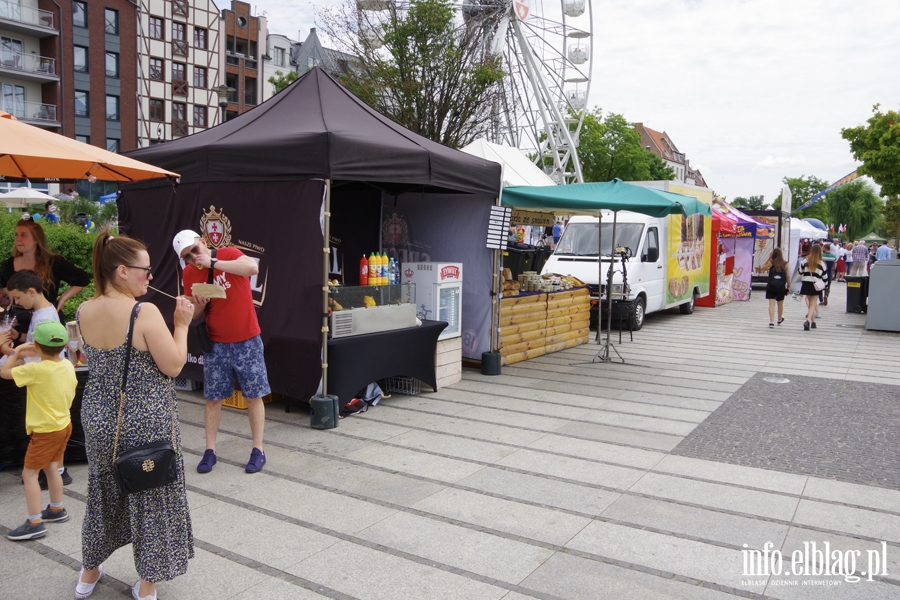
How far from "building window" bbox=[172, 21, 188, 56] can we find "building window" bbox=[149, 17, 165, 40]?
889 millimetres

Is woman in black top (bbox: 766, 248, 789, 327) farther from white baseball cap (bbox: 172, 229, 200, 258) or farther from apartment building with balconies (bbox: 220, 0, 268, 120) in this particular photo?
apartment building with balconies (bbox: 220, 0, 268, 120)

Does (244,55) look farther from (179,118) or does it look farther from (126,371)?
(126,371)

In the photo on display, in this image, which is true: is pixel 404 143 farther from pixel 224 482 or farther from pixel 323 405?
pixel 224 482

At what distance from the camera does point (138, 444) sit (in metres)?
3.04

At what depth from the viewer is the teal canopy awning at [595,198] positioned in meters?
8.30

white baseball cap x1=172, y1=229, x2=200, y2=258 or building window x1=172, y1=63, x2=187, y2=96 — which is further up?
building window x1=172, y1=63, x2=187, y2=96

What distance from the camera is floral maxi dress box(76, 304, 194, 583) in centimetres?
305

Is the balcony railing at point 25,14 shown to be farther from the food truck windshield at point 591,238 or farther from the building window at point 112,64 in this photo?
the food truck windshield at point 591,238

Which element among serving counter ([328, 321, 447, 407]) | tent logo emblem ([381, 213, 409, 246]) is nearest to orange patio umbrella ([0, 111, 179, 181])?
serving counter ([328, 321, 447, 407])

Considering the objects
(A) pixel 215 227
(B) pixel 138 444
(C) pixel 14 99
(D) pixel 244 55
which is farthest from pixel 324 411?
(D) pixel 244 55

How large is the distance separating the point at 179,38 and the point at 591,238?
129 ft

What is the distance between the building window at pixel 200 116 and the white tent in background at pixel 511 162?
40363mm

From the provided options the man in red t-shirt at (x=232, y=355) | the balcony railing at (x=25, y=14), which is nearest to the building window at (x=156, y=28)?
the balcony railing at (x=25, y=14)

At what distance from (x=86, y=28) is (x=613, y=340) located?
127ft
